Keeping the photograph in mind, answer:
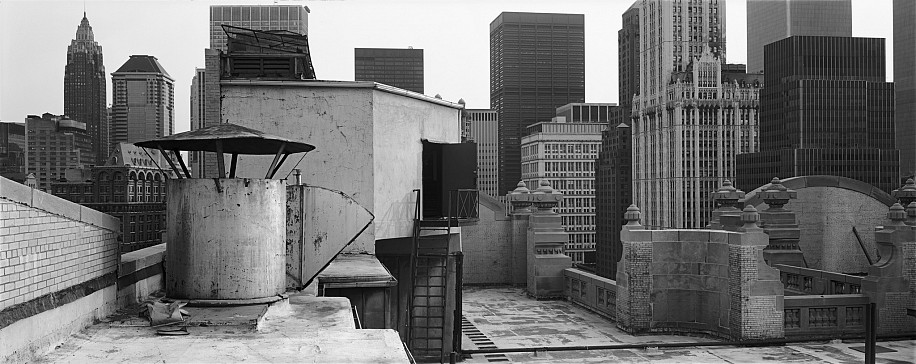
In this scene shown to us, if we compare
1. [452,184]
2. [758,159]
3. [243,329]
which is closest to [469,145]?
[452,184]

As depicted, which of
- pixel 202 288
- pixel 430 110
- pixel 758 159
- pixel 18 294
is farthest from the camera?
pixel 758 159

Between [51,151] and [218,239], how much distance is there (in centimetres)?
6549

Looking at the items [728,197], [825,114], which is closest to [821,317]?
[728,197]

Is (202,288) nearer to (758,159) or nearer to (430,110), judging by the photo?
(430,110)

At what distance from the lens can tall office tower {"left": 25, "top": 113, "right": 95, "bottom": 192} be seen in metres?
63.8

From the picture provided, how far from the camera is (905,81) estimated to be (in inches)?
7347

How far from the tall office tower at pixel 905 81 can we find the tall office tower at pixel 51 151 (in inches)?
6110

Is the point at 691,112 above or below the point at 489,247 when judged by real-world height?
above

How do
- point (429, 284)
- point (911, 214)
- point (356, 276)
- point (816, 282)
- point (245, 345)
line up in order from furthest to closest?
point (816, 282)
point (911, 214)
point (429, 284)
point (356, 276)
point (245, 345)

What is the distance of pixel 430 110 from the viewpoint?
20062 millimetres

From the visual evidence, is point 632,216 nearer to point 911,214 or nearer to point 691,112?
point 911,214

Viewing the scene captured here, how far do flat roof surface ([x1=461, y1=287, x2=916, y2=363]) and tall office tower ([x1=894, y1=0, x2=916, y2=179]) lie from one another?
164249mm

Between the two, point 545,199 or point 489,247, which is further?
point 489,247

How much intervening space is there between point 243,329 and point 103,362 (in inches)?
76.7
